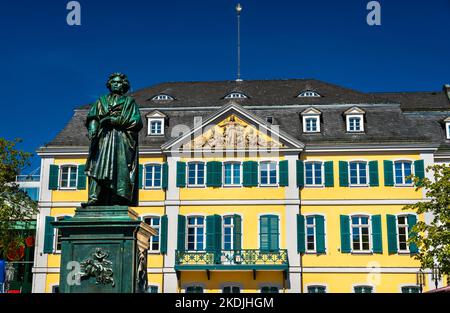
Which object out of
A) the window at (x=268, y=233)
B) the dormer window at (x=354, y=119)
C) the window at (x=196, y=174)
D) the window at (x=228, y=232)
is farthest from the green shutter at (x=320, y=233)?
the window at (x=196, y=174)

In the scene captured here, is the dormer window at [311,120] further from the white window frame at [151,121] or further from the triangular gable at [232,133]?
the white window frame at [151,121]

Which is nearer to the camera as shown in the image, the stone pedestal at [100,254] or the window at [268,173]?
the stone pedestal at [100,254]

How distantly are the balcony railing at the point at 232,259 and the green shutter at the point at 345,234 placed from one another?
8.44 ft

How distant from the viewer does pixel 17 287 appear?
121 ft

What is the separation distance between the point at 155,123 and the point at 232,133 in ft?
13.4

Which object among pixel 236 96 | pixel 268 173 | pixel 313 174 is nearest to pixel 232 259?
pixel 268 173

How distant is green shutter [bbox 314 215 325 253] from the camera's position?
28.8 m

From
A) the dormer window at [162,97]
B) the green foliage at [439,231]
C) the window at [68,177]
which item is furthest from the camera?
the dormer window at [162,97]

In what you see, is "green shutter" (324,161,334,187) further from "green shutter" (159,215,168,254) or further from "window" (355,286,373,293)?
"green shutter" (159,215,168,254)

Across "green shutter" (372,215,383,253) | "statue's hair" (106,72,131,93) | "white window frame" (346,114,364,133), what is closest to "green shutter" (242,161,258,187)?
"white window frame" (346,114,364,133)

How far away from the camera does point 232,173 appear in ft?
98.1

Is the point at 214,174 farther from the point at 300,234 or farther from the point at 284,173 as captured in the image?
the point at 300,234

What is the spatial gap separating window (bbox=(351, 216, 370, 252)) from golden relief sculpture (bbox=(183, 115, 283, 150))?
4.85 m

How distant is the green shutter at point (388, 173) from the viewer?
29.4m
